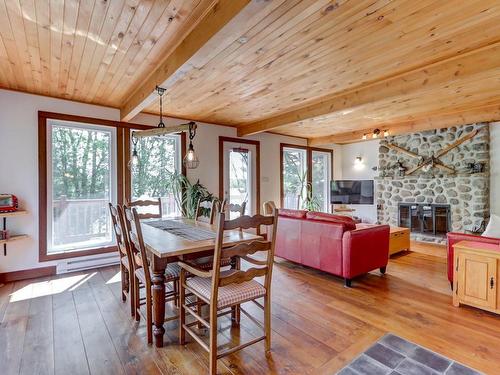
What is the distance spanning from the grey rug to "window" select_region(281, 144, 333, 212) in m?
4.38

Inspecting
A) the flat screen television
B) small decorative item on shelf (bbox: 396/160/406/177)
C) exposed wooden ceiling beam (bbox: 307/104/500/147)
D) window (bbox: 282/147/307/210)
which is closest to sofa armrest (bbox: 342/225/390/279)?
exposed wooden ceiling beam (bbox: 307/104/500/147)

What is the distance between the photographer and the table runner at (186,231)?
236 cm

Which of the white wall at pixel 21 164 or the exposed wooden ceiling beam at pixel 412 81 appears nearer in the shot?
the exposed wooden ceiling beam at pixel 412 81

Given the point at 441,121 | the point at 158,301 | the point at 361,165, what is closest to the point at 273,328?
the point at 158,301

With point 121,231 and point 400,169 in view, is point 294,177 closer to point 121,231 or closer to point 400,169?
point 400,169

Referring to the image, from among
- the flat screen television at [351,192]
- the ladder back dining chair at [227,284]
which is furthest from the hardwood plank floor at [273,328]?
the flat screen television at [351,192]

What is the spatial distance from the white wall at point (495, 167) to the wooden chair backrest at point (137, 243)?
5.80 metres

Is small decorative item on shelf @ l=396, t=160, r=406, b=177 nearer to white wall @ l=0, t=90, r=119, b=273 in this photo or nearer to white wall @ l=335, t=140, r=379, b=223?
white wall @ l=335, t=140, r=379, b=223

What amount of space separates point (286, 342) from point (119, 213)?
1.75 m

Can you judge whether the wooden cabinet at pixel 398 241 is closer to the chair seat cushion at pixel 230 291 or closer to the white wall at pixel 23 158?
the chair seat cushion at pixel 230 291

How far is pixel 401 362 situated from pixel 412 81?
8.73ft

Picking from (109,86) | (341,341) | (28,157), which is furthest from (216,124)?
(341,341)

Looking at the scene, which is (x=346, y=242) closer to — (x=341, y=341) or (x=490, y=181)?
(x=341, y=341)

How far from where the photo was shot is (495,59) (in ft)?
7.89
